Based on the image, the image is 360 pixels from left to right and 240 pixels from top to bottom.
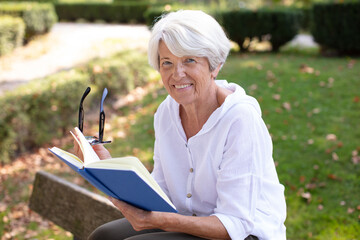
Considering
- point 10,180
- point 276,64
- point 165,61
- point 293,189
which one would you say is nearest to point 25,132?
point 10,180

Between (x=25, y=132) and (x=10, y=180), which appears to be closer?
(x=10, y=180)

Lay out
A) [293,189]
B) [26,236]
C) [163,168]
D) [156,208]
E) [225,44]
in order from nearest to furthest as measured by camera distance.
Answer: [156,208] → [225,44] → [163,168] → [26,236] → [293,189]

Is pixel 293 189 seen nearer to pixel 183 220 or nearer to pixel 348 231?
pixel 348 231

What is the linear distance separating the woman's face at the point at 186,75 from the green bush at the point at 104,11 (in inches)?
751

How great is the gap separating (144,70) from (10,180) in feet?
11.8

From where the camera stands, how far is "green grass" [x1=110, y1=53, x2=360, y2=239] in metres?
3.49

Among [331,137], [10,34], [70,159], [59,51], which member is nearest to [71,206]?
[70,159]

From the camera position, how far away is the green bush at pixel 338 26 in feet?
27.5

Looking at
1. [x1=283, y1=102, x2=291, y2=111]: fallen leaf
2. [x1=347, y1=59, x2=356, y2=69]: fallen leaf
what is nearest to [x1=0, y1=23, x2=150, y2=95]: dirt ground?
[x1=283, y1=102, x2=291, y2=111]: fallen leaf

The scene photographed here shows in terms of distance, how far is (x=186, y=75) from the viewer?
1.78 metres

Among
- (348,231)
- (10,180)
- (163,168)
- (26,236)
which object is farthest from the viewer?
(10,180)

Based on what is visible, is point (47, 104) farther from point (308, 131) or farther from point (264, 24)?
point (264, 24)

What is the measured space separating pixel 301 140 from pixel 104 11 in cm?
1823

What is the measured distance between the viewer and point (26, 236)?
11.7 feet
